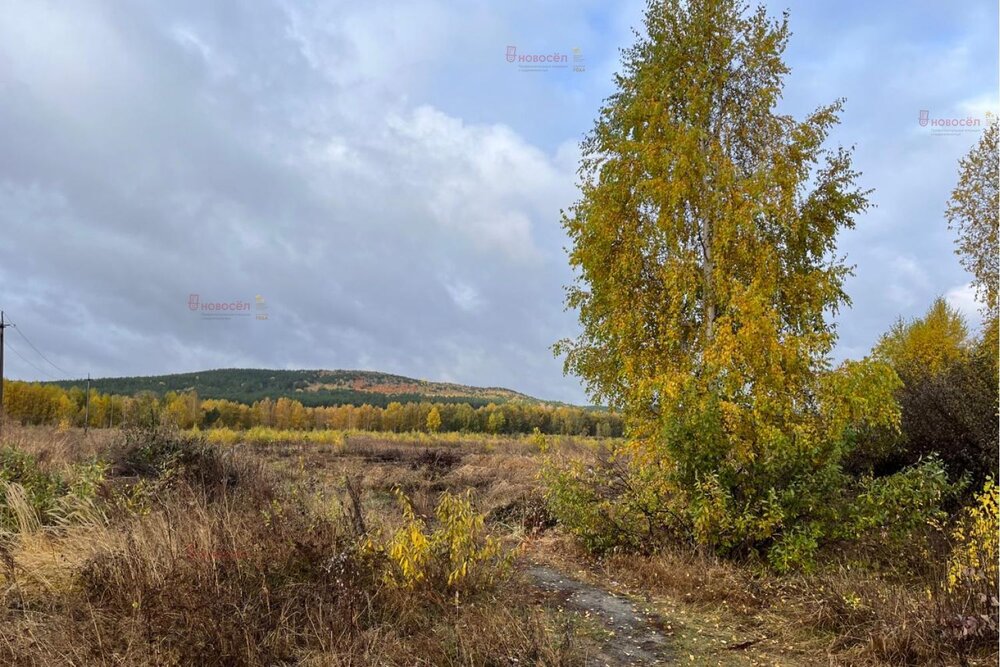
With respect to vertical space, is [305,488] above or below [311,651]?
above

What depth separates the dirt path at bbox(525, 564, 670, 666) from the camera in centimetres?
467

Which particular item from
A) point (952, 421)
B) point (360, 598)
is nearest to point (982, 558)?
point (360, 598)

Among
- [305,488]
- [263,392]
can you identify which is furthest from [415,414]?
[305,488]

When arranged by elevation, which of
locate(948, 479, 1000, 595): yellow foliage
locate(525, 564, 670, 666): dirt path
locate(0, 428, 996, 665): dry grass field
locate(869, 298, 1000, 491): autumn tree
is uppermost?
locate(869, 298, 1000, 491): autumn tree

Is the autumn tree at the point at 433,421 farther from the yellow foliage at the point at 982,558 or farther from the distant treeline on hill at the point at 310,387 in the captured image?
the yellow foliage at the point at 982,558

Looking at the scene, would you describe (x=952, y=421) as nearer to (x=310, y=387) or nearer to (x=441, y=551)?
(x=441, y=551)

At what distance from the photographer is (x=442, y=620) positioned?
15.7 ft

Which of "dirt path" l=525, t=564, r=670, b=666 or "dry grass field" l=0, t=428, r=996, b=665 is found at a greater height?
"dry grass field" l=0, t=428, r=996, b=665

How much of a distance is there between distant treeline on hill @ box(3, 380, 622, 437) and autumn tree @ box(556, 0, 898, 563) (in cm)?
6151

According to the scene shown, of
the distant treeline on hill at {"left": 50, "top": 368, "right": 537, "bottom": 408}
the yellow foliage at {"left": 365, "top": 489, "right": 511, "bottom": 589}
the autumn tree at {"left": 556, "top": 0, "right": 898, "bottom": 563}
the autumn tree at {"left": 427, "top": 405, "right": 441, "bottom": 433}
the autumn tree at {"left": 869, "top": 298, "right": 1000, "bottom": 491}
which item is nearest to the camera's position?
the yellow foliage at {"left": 365, "top": 489, "right": 511, "bottom": 589}

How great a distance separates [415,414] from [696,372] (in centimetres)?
7520

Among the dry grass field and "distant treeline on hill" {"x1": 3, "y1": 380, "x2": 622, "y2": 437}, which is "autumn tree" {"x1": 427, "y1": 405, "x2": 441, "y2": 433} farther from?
the dry grass field

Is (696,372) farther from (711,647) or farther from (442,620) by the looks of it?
(442,620)

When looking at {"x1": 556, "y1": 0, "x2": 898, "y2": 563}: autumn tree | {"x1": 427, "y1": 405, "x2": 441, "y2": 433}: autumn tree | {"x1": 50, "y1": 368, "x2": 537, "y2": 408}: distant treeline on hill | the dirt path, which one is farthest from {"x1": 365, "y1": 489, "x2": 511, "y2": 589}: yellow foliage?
{"x1": 50, "y1": 368, "x2": 537, "y2": 408}: distant treeline on hill
